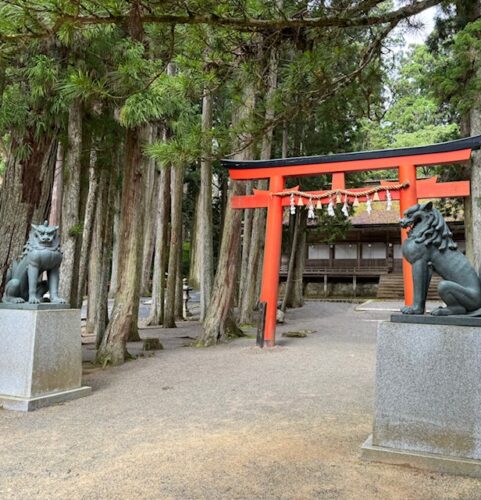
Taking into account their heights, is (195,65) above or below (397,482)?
above

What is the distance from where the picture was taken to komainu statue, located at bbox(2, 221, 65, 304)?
4.94 m

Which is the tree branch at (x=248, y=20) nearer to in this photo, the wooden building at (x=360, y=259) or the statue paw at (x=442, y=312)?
the statue paw at (x=442, y=312)

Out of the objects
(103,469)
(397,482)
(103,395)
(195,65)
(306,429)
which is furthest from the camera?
(103,395)

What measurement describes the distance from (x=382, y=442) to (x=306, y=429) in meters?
0.88

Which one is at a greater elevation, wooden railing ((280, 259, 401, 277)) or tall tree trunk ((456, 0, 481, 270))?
tall tree trunk ((456, 0, 481, 270))

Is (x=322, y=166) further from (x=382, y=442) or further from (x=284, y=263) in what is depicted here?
(x=284, y=263)

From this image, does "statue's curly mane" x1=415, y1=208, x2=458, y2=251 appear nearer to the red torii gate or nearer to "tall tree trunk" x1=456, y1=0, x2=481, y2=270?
the red torii gate

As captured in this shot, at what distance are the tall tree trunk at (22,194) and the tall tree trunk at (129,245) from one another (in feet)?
4.04

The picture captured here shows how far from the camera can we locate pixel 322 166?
29.3 ft

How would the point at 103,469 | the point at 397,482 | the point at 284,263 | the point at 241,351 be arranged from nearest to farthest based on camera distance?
the point at 397,482 → the point at 103,469 → the point at 241,351 → the point at 284,263

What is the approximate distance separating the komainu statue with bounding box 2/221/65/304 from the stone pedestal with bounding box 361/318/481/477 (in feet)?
11.2

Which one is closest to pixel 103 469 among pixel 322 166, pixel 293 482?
pixel 293 482

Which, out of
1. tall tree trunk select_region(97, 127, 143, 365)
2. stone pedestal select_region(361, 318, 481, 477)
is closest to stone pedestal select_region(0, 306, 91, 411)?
tall tree trunk select_region(97, 127, 143, 365)

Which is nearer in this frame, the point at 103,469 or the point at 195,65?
the point at 103,469
